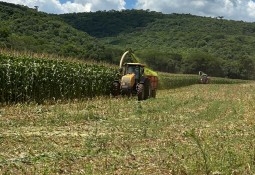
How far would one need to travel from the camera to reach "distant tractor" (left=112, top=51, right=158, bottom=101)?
66.0 feet

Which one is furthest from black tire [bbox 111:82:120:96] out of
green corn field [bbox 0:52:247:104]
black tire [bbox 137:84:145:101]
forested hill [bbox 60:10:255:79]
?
forested hill [bbox 60:10:255:79]

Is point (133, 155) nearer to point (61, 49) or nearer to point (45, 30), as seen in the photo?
point (61, 49)

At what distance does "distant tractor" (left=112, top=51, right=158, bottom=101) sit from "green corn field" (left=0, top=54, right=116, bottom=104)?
143 centimetres

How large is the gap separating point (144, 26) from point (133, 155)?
347ft

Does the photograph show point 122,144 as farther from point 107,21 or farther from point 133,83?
point 107,21

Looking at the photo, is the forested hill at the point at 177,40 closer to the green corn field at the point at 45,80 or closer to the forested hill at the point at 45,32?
the forested hill at the point at 45,32

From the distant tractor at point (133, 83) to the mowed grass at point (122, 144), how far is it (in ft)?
22.2

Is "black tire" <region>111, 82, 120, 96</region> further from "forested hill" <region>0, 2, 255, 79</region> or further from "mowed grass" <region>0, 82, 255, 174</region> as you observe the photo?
"forested hill" <region>0, 2, 255, 79</region>

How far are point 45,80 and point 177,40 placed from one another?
8693cm

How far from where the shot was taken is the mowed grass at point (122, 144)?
244 inches

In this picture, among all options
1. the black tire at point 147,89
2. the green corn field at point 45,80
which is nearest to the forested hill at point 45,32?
the green corn field at point 45,80

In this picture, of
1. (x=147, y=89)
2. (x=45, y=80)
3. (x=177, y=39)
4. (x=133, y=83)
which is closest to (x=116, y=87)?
(x=133, y=83)

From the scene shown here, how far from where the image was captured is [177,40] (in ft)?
336

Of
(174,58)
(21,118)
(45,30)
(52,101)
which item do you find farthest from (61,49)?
(174,58)
